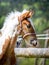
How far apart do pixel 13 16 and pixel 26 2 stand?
217mm

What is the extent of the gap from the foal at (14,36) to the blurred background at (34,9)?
0.25 feet

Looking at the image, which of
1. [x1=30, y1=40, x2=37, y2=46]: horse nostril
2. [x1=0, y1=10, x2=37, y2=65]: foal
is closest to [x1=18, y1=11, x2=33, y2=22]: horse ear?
[x1=0, y1=10, x2=37, y2=65]: foal

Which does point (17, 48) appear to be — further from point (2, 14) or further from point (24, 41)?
point (2, 14)

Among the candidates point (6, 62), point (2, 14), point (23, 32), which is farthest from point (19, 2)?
point (6, 62)

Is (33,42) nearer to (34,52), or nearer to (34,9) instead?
(34,52)

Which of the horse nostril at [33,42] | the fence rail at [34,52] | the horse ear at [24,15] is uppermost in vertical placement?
the horse ear at [24,15]

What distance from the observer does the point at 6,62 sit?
1.85 meters

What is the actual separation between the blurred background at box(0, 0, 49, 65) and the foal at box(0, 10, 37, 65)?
0.08 metres

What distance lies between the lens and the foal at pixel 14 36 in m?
1.84

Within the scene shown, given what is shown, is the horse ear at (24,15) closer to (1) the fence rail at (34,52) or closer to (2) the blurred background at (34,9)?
(2) the blurred background at (34,9)

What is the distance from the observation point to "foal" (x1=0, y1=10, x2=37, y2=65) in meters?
1.84

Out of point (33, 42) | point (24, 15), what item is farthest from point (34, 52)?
point (24, 15)

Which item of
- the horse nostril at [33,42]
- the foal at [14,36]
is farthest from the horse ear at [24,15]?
the horse nostril at [33,42]

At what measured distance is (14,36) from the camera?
1848 millimetres
